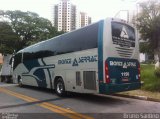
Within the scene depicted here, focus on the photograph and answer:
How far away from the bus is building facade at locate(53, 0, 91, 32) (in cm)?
Answer: 3366

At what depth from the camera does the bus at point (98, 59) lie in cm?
1050

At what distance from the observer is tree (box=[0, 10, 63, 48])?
40.9 metres

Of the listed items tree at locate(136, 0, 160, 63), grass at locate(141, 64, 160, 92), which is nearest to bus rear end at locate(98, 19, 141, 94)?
grass at locate(141, 64, 160, 92)

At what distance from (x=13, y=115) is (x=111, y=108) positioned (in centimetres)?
362

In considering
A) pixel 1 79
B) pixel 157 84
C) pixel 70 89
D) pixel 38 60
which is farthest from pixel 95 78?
pixel 1 79

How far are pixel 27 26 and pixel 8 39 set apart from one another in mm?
4118

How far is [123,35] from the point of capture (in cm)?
1130

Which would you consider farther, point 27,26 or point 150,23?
point 27,26

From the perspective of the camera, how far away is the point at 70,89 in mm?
12680

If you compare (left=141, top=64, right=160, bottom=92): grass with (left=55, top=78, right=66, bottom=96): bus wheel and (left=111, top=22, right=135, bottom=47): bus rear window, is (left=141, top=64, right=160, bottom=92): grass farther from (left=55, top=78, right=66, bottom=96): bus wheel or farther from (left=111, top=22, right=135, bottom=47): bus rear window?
(left=55, top=78, right=66, bottom=96): bus wheel

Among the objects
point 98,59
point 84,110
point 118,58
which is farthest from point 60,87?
point 84,110

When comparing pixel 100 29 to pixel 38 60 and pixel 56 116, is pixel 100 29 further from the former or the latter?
pixel 38 60

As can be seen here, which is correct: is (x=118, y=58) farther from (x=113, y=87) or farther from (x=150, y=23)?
(x=150, y=23)

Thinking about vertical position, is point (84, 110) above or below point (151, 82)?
below
